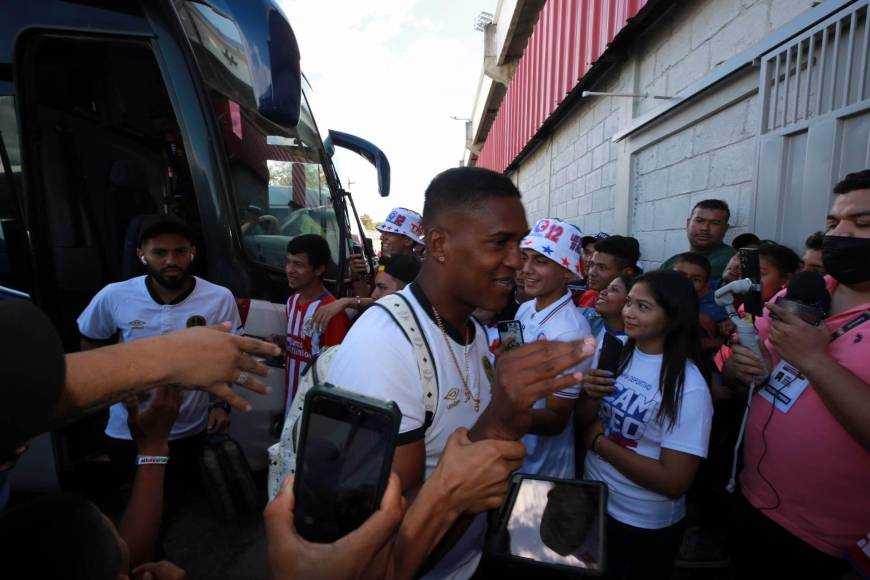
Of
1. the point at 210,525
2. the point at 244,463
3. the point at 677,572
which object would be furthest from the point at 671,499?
the point at 210,525

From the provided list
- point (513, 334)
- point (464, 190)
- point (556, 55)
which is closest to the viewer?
point (464, 190)

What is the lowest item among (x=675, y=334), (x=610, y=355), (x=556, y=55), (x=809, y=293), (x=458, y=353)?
(x=610, y=355)

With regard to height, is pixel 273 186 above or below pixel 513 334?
above

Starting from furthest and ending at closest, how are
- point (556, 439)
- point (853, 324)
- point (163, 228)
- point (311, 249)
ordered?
point (311, 249), point (163, 228), point (556, 439), point (853, 324)

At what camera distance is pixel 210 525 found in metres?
2.88

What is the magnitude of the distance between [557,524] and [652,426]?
0.85 m

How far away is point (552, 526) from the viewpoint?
129 cm

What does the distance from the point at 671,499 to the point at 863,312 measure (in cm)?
100

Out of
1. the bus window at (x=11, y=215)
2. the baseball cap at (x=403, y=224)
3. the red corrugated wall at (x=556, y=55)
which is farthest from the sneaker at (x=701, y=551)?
the red corrugated wall at (x=556, y=55)

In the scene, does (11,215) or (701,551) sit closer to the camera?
(11,215)

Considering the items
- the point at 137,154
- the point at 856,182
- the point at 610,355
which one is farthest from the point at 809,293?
the point at 137,154

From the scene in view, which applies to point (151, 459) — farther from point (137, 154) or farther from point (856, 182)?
point (137, 154)

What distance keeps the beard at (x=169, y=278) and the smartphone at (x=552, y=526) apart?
215 centimetres

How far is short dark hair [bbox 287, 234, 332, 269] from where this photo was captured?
3.17 metres
